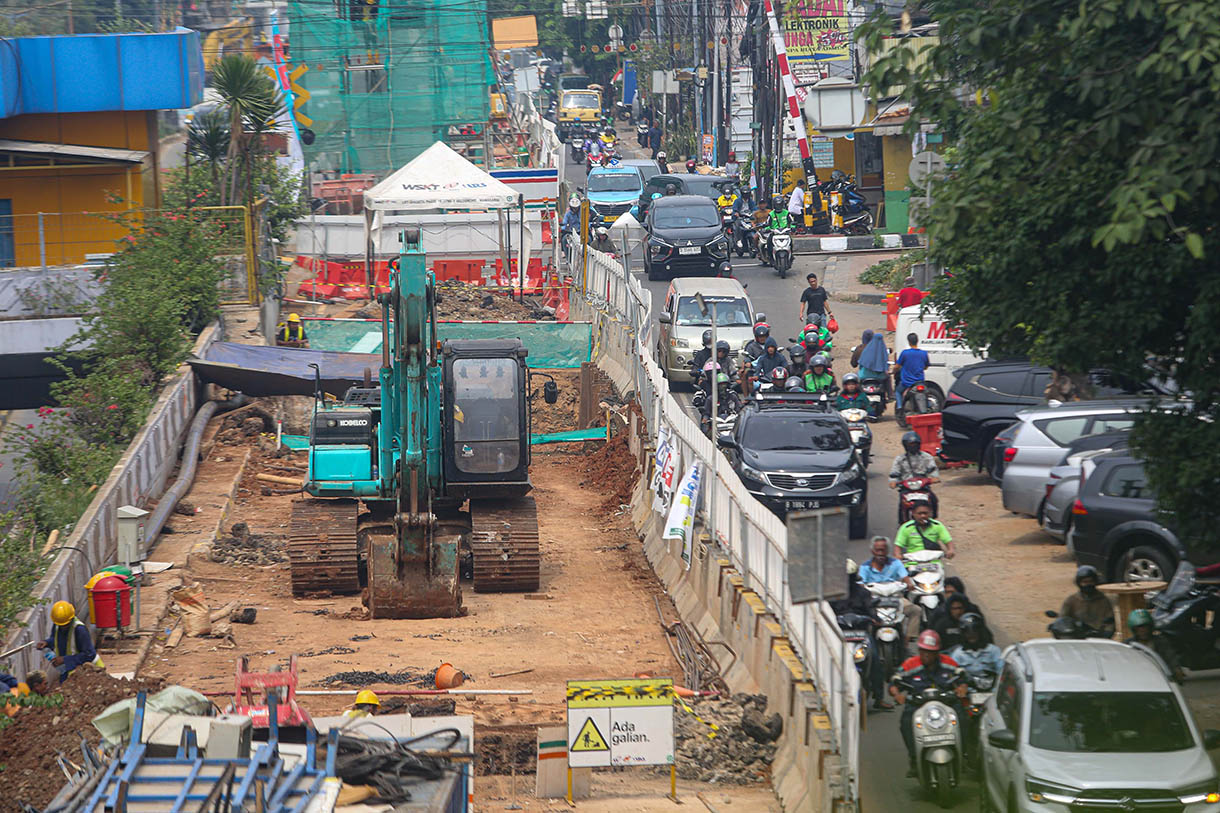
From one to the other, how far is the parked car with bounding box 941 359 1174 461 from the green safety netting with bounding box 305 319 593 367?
31.5 ft

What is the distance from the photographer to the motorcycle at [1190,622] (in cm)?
1398

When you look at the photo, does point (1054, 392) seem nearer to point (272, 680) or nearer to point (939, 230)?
point (939, 230)

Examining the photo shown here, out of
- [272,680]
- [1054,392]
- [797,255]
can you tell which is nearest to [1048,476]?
[1054,392]

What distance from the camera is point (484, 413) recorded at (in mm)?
18578

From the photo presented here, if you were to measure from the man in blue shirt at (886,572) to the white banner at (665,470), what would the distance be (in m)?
4.69

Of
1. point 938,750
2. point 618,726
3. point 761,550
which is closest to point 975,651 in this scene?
point 938,750

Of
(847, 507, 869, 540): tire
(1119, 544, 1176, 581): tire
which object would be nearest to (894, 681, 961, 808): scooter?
(1119, 544, 1176, 581): tire

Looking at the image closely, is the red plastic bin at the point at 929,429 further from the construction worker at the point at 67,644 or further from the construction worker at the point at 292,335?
the construction worker at the point at 292,335

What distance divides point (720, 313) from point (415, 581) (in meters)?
12.6

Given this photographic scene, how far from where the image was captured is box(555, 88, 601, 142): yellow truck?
7538 centimetres

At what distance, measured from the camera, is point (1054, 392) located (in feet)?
71.5

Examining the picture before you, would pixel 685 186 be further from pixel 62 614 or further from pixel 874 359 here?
pixel 62 614

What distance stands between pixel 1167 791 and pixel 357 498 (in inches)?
453

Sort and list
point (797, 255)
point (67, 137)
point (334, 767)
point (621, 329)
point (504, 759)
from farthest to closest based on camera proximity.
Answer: point (797, 255) → point (67, 137) → point (621, 329) → point (504, 759) → point (334, 767)
